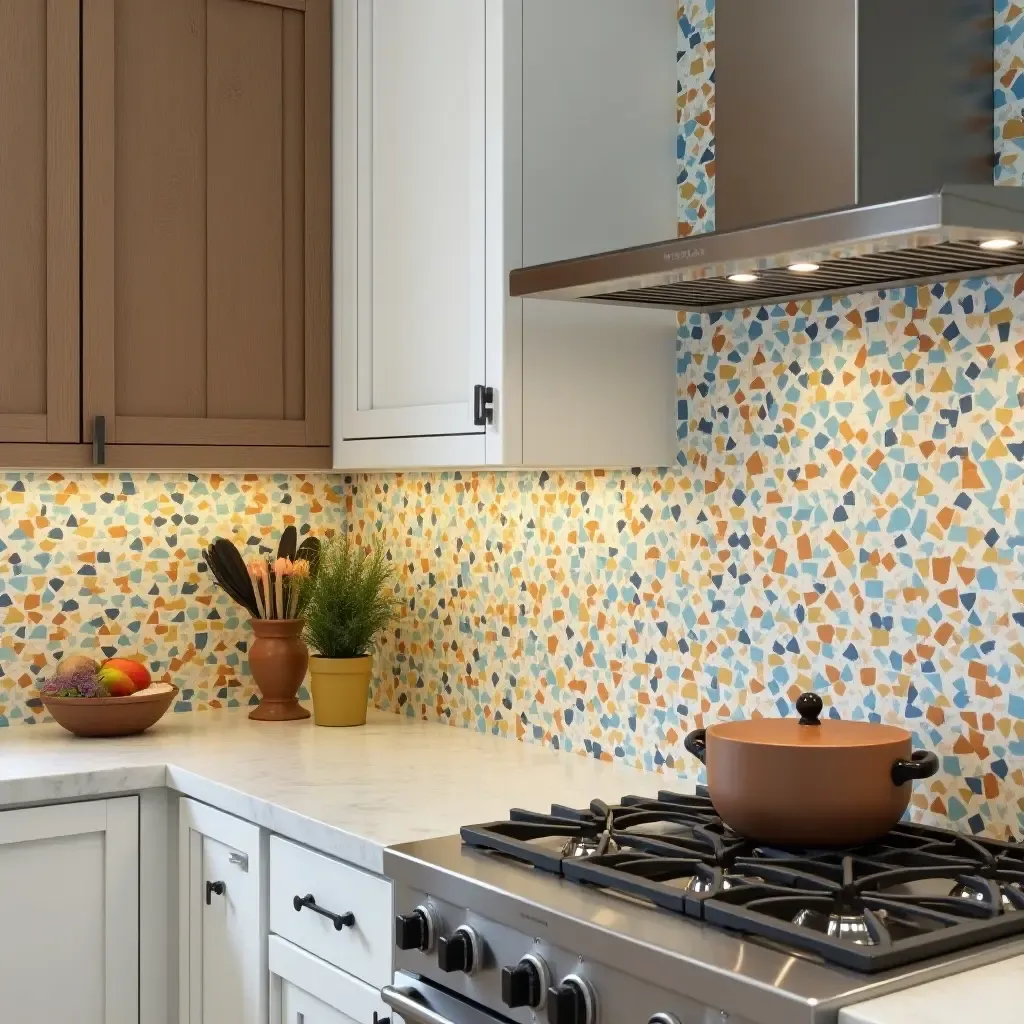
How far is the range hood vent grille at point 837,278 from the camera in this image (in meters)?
1.67

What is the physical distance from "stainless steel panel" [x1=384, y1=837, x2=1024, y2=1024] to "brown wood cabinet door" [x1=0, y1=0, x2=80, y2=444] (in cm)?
122

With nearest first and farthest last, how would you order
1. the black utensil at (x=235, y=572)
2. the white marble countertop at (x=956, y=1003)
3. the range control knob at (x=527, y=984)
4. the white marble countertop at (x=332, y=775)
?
the white marble countertop at (x=956, y=1003)
the range control knob at (x=527, y=984)
the white marble countertop at (x=332, y=775)
the black utensil at (x=235, y=572)

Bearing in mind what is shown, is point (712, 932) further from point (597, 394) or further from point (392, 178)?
point (392, 178)

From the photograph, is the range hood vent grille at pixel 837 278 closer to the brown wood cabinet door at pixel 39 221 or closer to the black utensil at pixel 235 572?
the brown wood cabinet door at pixel 39 221

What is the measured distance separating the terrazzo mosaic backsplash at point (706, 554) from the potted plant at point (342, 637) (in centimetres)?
17

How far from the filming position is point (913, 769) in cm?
163

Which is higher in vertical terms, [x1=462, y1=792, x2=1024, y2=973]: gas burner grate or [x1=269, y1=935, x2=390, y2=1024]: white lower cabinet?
[x1=462, y1=792, x2=1024, y2=973]: gas burner grate

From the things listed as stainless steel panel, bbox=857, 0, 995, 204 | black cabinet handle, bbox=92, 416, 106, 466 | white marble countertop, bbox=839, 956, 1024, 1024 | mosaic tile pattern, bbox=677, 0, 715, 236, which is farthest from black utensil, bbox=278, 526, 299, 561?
white marble countertop, bbox=839, 956, 1024, 1024

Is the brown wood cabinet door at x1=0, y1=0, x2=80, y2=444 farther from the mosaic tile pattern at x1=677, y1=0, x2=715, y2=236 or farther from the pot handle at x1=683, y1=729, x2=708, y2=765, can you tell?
the pot handle at x1=683, y1=729, x2=708, y2=765

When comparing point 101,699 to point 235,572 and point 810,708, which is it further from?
point 810,708

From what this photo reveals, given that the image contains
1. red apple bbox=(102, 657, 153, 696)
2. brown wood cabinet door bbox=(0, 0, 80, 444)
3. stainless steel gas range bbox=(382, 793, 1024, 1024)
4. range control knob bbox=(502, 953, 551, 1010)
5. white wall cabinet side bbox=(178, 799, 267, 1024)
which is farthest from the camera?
red apple bbox=(102, 657, 153, 696)

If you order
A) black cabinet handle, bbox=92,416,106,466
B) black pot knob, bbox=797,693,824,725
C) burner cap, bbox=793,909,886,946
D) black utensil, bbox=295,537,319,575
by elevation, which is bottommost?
burner cap, bbox=793,909,886,946

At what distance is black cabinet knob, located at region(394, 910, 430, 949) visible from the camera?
5.71ft

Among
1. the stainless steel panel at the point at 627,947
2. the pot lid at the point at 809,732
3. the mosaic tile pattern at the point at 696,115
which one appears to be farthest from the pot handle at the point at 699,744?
the mosaic tile pattern at the point at 696,115
